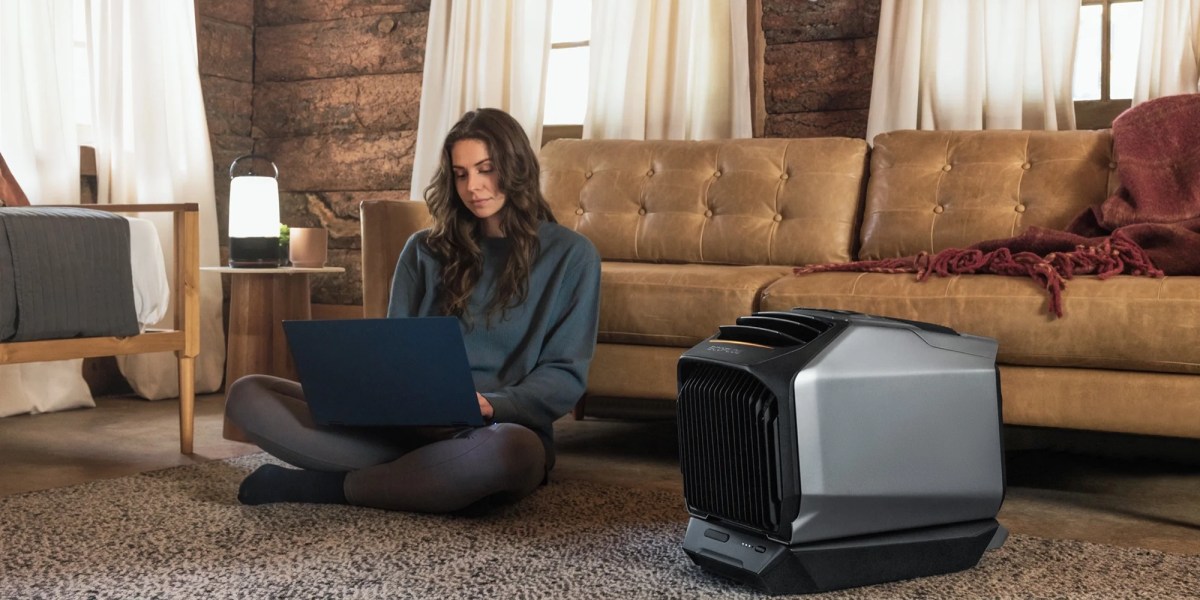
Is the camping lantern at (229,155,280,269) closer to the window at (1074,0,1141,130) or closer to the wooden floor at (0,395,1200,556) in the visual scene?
the wooden floor at (0,395,1200,556)

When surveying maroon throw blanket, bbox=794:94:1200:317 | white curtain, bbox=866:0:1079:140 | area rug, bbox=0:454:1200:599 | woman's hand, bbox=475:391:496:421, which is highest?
white curtain, bbox=866:0:1079:140

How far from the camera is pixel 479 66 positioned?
13.4ft

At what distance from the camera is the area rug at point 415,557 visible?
163 cm

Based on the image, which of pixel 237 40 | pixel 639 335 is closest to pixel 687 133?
pixel 639 335

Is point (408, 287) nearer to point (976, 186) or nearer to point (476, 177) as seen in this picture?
point (476, 177)

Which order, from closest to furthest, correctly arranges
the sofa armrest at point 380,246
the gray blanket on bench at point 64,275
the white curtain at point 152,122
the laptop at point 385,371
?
the laptop at point 385,371 → the gray blanket on bench at point 64,275 → the sofa armrest at point 380,246 → the white curtain at point 152,122

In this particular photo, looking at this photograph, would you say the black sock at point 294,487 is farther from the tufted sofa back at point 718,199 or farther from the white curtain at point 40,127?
the white curtain at point 40,127

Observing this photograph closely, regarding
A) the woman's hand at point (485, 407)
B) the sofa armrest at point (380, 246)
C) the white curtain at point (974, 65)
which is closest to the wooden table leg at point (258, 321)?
the sofa armrest at point (380, 246)

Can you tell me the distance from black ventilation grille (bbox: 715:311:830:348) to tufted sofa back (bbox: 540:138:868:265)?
54.4 inches

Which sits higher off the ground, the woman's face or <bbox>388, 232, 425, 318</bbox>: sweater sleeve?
the woman's face

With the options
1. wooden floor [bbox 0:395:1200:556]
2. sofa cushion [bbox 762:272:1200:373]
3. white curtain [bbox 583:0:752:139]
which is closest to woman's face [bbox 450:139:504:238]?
wooden floor [bbox 0:395:1200:556]

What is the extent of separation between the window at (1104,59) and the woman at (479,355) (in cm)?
182

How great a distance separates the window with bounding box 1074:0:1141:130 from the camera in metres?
3.31

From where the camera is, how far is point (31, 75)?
12.0ft
